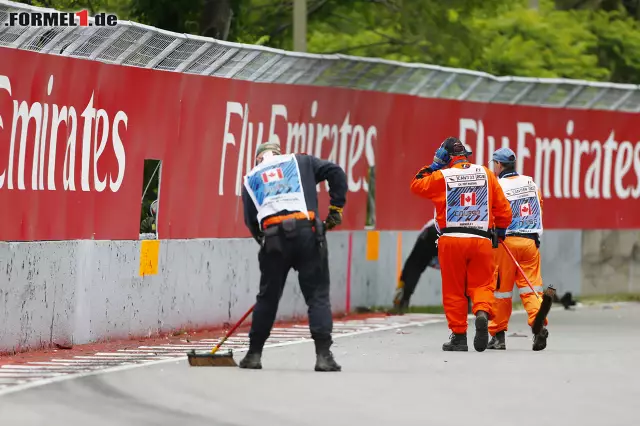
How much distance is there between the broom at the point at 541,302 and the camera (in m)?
14.6

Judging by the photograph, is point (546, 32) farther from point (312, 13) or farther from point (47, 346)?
point (47, 346)

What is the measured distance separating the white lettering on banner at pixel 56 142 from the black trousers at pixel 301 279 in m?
2.64

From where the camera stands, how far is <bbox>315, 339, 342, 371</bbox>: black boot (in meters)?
12.9

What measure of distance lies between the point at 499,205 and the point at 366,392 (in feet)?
12.8

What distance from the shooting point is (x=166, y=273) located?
55.2 feet

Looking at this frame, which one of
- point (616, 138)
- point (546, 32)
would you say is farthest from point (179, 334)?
point (546, 32)

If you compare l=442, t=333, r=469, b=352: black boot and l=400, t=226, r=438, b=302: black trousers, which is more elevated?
l=400, t=226, r=438, b=302: black trousers

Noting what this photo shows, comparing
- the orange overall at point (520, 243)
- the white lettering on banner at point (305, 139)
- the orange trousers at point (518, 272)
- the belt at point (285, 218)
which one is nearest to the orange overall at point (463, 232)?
the orange trousers at point (518, 272)

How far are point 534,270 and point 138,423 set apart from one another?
6963 millimetres

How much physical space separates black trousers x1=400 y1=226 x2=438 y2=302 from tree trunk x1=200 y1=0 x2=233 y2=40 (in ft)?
16.8

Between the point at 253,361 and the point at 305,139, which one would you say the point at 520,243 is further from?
the point at 305,139

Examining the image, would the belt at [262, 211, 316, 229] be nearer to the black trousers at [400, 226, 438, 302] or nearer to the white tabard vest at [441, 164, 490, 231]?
the white tabard vest at [441, 164, 490, 231]

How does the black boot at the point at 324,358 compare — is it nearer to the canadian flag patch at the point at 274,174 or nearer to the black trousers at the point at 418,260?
the canadian flag patch at the point at 274,174

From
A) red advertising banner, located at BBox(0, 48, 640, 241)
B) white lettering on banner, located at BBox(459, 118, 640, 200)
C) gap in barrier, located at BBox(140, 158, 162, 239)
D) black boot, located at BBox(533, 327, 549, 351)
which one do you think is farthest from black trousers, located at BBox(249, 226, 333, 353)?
white lettering on banner, located at BBox(459, 118, 640, 200)
